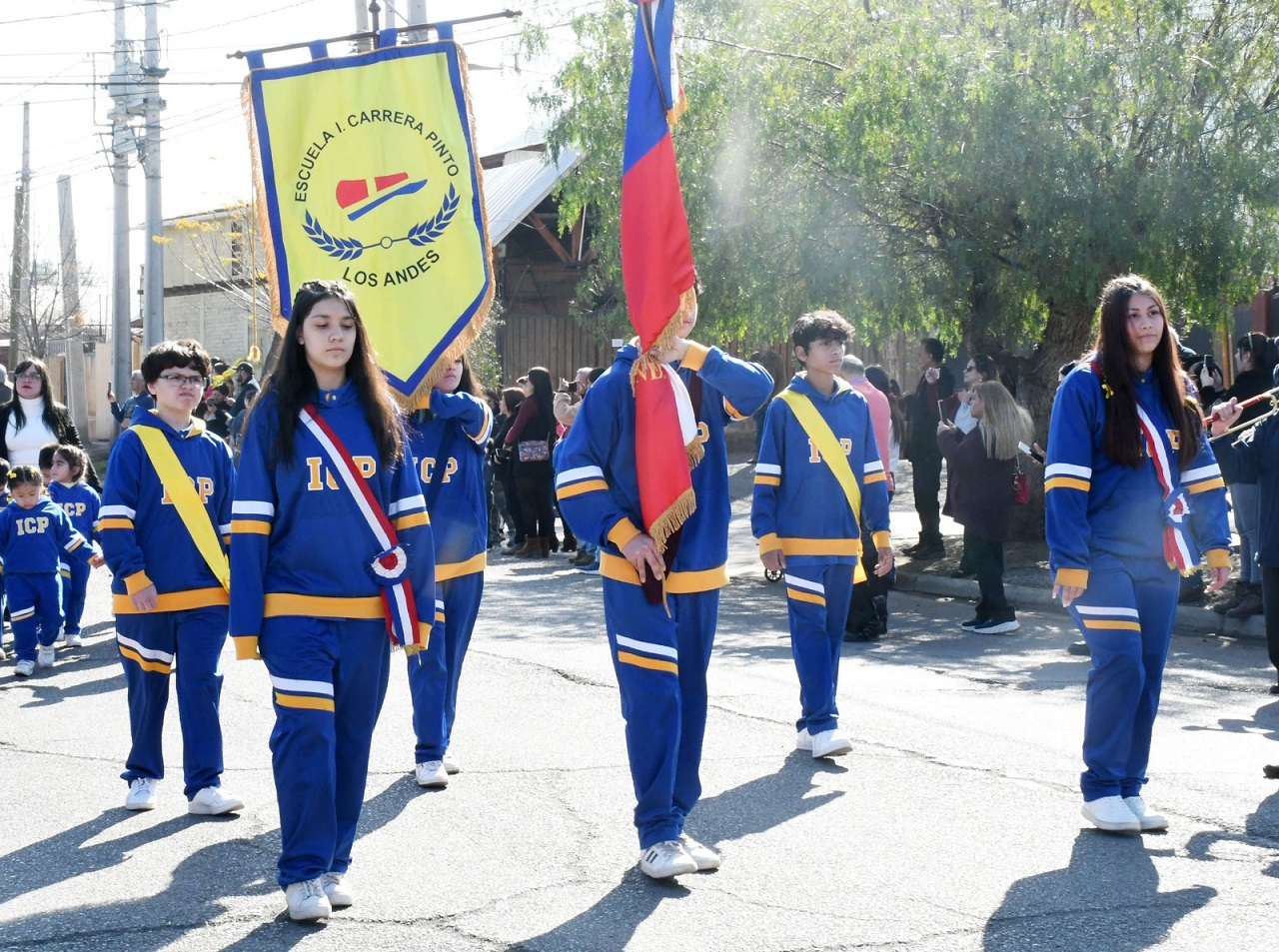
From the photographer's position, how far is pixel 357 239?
25.0 ft

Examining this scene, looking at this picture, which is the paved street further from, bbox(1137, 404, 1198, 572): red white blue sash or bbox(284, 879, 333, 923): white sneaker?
bbox(1137, 404, 1198, 572): red white blue sash

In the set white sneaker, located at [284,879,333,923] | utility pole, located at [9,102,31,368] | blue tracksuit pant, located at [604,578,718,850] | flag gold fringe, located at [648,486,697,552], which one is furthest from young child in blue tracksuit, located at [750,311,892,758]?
utility pole, located at [9,102,31,368]

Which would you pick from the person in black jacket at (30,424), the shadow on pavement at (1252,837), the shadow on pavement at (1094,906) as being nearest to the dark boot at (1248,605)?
the shadow on pavement at (1252,837)

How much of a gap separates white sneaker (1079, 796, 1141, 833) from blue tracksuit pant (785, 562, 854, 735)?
1.63 meters

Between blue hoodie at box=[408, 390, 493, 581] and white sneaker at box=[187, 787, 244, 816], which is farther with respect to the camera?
blue hoodie at box=[408, 390, 493, 581]

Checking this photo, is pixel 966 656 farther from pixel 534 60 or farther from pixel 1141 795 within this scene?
pixel 534 60

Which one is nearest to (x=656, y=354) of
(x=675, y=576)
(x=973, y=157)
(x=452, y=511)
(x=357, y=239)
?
(x=675, y=576)

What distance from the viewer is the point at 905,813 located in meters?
6.04

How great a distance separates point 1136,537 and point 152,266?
24.2 m

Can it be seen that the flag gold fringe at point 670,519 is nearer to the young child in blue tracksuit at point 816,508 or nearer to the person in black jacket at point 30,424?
the young child in blue tracksuit at point 816,508

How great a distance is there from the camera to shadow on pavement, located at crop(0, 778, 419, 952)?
15.4 feet

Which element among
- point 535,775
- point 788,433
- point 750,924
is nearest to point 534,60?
point 788,433

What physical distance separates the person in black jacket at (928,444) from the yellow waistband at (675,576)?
9.66 meters

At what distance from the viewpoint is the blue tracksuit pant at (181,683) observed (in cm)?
626
